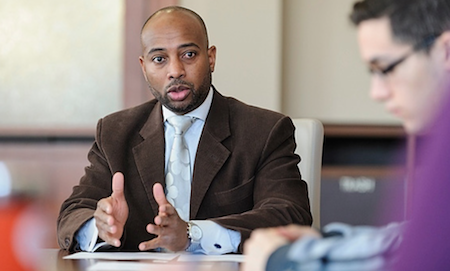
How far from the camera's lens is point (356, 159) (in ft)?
14.6

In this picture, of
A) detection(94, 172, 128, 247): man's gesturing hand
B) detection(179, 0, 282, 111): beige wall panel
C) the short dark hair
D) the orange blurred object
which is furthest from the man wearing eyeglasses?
detection(179, 0, 282, 111): beige wall panel

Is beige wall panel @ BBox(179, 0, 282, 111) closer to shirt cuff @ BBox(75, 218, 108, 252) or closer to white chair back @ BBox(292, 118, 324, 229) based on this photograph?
white chair back @ BBox(292, 118, 324, 229)

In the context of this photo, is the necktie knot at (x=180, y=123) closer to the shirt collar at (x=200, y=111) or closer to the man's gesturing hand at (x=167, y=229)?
the shirt collar at (x=200, y=111)

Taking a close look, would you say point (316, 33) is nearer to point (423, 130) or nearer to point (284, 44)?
point (284, 44)

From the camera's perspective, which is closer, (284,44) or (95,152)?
(95,152)

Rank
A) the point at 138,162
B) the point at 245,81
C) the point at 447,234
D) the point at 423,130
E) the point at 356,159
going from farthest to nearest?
the point at 356,159 < the point at 245,81 < the point at 138,162 < the point at 423,130 < the point at 447,234

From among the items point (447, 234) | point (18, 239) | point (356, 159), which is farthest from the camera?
point (356, 159)

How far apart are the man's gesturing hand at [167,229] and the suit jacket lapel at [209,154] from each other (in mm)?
368

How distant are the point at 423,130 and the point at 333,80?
129 inches

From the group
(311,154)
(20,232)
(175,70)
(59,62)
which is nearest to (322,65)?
(59,62)

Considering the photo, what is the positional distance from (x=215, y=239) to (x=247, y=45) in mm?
2259

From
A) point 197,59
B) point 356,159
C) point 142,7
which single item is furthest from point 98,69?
point 197,59

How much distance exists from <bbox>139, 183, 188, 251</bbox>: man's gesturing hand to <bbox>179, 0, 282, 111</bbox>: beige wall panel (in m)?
2.20

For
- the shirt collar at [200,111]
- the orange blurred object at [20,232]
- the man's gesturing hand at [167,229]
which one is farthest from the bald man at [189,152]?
the orange blurred object at [20,232]
